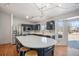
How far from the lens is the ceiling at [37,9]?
139 centimetres

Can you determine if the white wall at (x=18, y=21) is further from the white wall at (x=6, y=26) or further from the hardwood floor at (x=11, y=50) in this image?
the hardwood floor at (x=11, y=50)

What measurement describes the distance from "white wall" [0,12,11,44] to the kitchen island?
15cm

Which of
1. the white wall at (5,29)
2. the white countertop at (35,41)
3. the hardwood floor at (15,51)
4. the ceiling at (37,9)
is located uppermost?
the ceiling at (37,9)

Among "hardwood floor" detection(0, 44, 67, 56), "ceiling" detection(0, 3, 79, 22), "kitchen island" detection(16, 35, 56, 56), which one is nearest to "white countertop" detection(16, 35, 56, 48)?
"kitchen island" detection(16, 35, 56, 56)

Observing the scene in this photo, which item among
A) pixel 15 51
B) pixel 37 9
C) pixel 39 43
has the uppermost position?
pixel 37 9

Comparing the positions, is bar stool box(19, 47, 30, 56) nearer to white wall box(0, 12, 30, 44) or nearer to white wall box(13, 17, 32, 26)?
white wall box(0, 12, 30, 44)

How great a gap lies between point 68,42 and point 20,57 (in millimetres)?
789

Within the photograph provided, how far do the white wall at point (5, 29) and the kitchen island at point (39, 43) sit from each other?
15 centimetres

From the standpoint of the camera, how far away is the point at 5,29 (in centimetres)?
145

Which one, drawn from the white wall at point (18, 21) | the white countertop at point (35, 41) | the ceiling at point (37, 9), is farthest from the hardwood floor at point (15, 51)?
the ceiling at point (37, 9)

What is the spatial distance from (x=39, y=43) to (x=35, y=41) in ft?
0.26

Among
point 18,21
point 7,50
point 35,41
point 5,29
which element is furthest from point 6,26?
point 35,41

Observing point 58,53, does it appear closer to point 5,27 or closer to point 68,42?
point 68,42

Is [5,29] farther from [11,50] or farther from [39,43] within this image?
[39,43]
